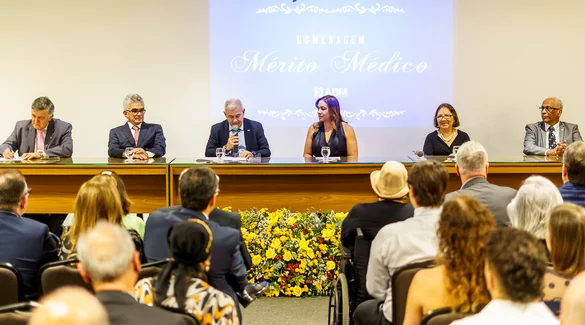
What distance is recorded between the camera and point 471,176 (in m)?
3.59

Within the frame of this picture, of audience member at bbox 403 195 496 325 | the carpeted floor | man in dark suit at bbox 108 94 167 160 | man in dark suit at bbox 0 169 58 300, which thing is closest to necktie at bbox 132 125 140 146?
man in dark suit at bbox 108 94 167 160

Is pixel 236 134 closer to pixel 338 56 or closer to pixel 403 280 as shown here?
pixel 338 56

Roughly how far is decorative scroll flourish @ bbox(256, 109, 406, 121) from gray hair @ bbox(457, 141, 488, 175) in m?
3.33

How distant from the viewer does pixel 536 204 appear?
2719 millimetres

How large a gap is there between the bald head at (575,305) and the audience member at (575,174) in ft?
6.02

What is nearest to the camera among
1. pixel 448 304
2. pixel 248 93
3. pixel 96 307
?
pixel 96 307

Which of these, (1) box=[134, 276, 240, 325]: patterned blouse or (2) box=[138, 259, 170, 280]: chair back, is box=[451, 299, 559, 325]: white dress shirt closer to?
(1) box=[134, 276, 240, 325]: patterned blouse

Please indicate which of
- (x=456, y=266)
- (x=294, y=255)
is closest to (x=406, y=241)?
(x=456, y=266)

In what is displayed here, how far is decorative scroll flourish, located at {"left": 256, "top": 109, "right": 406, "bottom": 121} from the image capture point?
6.89 meters

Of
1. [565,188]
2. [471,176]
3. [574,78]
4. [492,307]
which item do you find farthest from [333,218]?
[574,78]

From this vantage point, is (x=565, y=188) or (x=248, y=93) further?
(x=248, y=93)

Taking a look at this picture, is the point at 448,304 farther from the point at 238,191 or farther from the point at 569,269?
the point at 238,191

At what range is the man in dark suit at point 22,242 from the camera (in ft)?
9.17

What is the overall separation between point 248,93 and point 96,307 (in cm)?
568
